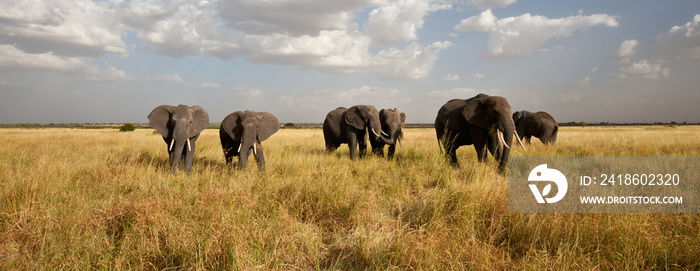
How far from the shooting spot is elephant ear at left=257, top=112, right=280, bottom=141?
993 centimetres

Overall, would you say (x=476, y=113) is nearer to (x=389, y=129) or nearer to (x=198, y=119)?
(x=389, y=129)

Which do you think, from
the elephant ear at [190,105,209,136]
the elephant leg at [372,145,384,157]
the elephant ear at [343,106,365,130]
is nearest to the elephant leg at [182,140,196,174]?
the elephant ear at [190,105,209,136]

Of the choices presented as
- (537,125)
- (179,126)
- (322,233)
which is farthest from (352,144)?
(537,125)

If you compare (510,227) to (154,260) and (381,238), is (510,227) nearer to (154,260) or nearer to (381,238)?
(381,238)

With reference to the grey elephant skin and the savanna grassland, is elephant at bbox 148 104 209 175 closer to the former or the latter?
the savanna grassland

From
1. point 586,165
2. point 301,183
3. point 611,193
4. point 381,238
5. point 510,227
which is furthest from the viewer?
point 586,165

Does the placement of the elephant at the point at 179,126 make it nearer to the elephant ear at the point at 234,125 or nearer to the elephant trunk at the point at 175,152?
the elephant trunk at the point at 175,152

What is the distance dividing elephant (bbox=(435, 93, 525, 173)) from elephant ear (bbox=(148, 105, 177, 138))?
7.49m

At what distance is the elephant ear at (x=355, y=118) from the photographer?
499 inches

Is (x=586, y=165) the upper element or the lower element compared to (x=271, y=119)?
lower

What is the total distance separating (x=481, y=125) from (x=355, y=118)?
4894 mm

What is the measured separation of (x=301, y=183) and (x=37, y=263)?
3426mm

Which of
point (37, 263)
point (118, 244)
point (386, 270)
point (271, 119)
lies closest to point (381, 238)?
point (386, 270)

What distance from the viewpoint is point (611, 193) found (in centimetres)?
543
